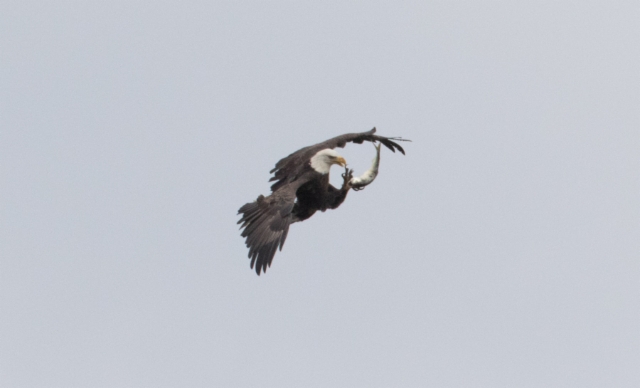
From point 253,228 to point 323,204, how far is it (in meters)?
1.84

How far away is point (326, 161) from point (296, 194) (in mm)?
733

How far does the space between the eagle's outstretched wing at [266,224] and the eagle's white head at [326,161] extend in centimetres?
92

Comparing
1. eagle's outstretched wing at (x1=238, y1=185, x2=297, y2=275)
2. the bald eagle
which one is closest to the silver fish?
the bald eagle

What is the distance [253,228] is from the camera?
2009cm

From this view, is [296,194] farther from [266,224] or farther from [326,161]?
[266,224]

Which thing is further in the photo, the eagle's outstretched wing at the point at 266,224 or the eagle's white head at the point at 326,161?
the eagle's white head at the point at 326,161

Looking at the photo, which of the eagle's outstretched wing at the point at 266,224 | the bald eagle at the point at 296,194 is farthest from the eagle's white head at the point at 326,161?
the eagle's outstretched wing at the point at 266,224

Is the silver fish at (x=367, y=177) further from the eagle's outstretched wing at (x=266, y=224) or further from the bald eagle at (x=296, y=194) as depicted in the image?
the eagle's outstretched wing at (x=266, y=224)

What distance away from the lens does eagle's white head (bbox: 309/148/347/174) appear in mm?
21422

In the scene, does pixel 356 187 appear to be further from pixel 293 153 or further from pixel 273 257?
pixel 273 257

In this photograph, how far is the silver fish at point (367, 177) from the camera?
72.3 feet

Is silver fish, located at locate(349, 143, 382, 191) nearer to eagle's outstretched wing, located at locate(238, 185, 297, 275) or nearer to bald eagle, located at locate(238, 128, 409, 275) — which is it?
bald eagle, located at locate(238, 128, 409, 275)

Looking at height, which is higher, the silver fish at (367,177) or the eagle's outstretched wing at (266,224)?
the silver fish at (367,177)

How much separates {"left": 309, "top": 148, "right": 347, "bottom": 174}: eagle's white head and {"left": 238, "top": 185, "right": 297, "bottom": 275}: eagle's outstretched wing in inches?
36.3
